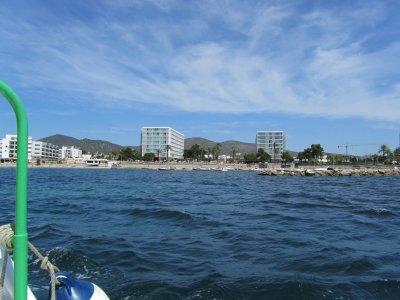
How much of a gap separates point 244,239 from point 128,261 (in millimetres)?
4571

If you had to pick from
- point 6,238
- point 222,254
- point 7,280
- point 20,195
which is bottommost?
point 222,254

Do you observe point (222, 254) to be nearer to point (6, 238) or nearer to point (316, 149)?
point (6, 238)

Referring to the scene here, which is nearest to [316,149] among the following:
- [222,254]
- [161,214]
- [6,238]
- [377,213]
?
[377,213]

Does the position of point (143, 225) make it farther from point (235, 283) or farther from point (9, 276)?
point (9, 276)

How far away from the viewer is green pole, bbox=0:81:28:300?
2.69m

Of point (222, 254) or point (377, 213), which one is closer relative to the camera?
point (222, 254)

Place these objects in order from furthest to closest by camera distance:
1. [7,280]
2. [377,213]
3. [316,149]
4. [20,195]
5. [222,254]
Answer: [316,149] < [377,213] < [222,254] < [7,280] < [20,195]

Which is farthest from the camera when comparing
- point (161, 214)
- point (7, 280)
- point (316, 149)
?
point (316, 149)

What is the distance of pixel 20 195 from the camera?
268cm

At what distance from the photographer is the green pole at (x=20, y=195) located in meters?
2.69

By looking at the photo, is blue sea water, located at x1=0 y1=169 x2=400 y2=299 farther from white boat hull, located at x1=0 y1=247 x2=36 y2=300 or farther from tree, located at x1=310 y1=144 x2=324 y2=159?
tree, located at x1=310 y1=144 x2=324 y2=159

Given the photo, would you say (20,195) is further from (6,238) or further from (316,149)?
(316,149)

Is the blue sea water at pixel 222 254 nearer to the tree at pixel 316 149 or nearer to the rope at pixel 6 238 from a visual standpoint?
the rope at pixel 6 238

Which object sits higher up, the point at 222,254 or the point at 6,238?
the point at 6,238
